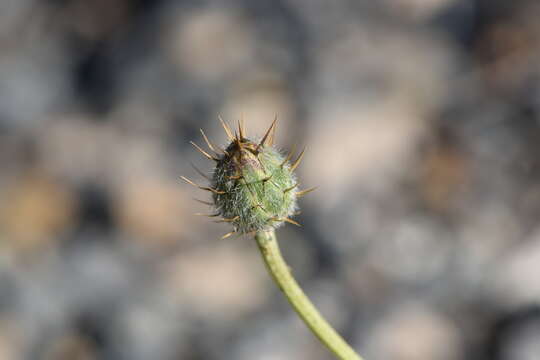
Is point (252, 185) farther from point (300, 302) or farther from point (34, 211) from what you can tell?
point (34, 211)

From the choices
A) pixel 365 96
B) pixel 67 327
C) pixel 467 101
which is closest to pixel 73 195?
pixel 67 327

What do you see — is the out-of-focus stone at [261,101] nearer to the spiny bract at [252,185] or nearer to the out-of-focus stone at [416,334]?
the out-of-focus stone at [416,334]

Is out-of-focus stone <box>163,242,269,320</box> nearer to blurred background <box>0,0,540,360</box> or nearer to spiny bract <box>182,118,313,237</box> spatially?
blurred background <box>0,0,540,360</box>

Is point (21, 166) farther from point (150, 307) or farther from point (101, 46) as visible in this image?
point (150, 307)

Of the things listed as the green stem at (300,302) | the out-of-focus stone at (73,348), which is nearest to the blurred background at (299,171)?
the out-of-focus stone at (73,348)

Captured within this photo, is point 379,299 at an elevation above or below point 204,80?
below

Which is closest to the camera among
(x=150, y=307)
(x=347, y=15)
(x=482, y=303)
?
(x=482, y=303)

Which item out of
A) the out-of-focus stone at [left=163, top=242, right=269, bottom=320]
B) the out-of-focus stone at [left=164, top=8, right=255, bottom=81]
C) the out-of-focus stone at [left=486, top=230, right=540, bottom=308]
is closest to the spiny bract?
the out-of-focus stone at [left=486, top=230, right=540, bottom=308]
